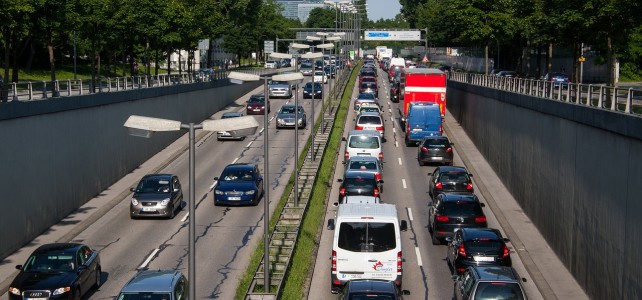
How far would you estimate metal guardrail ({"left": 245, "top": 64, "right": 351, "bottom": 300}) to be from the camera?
22859mm

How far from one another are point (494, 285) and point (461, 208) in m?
10.3

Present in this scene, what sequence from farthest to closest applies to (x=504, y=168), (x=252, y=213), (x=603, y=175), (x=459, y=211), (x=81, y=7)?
1. (x=81, y=7)
2. (x=504, y=168)
3. (x=252, y=213)
4. (x=459, y=211)
5. (x=603, y=175)

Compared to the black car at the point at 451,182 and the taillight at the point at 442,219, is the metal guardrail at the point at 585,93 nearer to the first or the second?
the black car at the point at 451,182

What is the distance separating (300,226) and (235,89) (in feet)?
165

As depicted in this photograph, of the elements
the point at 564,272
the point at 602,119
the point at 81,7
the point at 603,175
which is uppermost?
the point at 81,7

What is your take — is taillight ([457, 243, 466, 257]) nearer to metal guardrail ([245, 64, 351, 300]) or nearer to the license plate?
the license plate

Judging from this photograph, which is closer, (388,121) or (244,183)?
(244,183)

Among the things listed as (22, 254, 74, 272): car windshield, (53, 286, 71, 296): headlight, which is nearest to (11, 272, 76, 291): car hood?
(53, 286, 71, 296): headlight

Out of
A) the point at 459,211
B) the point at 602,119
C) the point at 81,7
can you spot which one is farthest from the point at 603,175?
the point at 81,7

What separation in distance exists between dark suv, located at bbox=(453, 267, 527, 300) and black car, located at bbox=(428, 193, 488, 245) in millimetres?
8804

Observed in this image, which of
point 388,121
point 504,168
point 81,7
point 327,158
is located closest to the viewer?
point 504,168

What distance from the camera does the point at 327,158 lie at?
4775 centimetres

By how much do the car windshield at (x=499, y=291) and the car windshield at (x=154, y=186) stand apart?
18463mm

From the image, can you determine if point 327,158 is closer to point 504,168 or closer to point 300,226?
point 504,168
